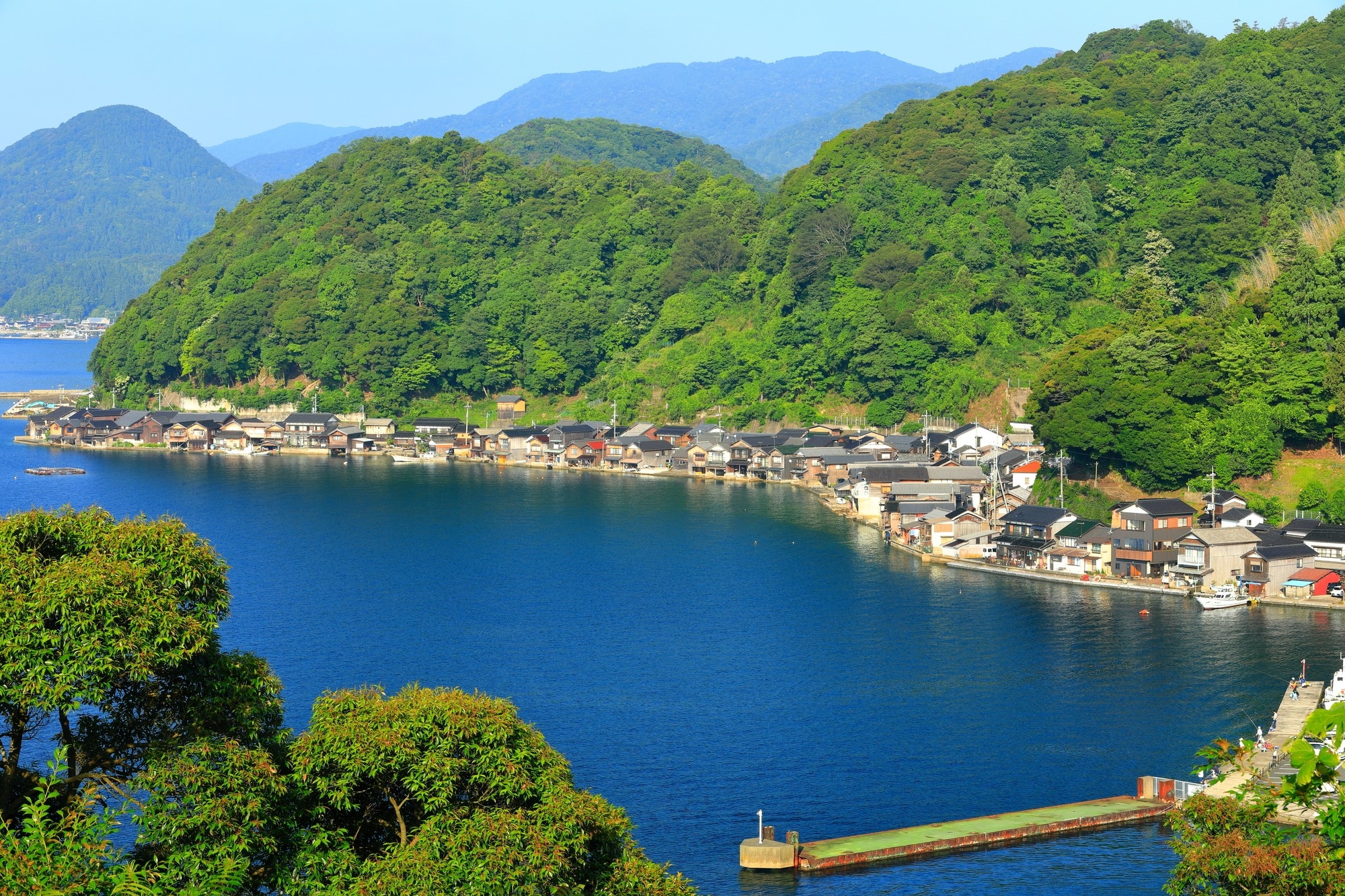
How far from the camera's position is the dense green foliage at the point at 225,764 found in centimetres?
773

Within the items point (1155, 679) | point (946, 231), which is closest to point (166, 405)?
point (946, 231)

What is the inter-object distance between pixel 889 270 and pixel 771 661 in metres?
29.0

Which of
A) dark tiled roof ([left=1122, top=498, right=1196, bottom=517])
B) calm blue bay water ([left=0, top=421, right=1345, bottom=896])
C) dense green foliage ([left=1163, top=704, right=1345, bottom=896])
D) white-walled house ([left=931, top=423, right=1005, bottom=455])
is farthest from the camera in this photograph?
white-walled house ([left=931, top=423, right=1005, bottom=455])

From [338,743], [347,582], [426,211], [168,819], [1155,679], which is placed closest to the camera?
[168,819]

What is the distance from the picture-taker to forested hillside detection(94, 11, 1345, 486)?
33500mm

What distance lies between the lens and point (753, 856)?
1333 cm

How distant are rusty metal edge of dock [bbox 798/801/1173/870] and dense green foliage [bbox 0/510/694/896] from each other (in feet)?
14.3

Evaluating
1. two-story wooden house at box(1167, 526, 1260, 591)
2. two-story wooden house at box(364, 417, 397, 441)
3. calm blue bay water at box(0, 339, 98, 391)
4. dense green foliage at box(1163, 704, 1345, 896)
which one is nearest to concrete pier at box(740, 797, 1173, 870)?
dense green foliage at box(1163, 704, 1345, 896)

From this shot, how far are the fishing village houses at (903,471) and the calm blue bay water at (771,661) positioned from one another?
1.20 m

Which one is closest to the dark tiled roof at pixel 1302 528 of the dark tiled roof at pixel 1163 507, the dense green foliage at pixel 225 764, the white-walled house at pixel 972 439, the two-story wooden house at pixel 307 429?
the dark tiled roof at pixel 1163 507

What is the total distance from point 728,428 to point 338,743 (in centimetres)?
3799

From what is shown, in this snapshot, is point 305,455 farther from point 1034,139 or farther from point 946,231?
point 1034,139

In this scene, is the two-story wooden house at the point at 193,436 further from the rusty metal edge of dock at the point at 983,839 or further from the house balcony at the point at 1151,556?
the rusty metal edge of dock at the point at 983,839

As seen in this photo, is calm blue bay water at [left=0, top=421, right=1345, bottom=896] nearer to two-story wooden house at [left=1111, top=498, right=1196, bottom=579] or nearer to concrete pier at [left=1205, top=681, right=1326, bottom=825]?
concrete pier at [left=1205, top=681, right=1326, bottom=825]
